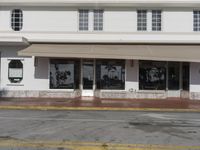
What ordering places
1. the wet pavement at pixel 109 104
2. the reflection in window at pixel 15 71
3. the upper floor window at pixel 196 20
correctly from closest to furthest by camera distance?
the wet pavement at pixel 109 104
the upper floor window at pixel 196 20
the reflection in window at pixel 15 71

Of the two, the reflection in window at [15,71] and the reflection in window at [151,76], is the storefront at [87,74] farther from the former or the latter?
the reflection in window at [15,71]

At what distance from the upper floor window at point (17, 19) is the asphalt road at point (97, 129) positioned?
10.3 m

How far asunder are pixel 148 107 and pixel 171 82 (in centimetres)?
626

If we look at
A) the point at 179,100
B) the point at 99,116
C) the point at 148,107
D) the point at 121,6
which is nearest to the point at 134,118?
the point at 99,116

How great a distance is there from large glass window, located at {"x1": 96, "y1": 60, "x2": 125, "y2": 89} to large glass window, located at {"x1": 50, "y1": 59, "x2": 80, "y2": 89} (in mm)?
1538

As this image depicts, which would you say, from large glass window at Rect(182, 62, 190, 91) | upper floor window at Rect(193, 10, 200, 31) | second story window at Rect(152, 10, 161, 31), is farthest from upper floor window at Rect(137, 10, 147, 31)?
large glass window at Rect(182, 62, 190, 91)

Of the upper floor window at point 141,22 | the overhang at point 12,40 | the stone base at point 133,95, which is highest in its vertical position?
the upper floor window at point 141,22

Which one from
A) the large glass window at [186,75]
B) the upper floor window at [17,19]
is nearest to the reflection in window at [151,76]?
the large glass window at [186,75]

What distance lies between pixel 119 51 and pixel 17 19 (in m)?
7.66

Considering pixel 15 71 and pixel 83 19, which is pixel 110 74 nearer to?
pixel 83 19

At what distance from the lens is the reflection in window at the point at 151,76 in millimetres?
25203

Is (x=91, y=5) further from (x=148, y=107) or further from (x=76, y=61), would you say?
(x=148, y=107)

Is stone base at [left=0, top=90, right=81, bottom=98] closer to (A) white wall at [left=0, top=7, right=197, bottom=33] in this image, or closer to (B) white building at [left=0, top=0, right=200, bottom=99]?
(B) white building at [left=0, top=0, right=200, bottom=99]

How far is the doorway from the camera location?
25453mm
